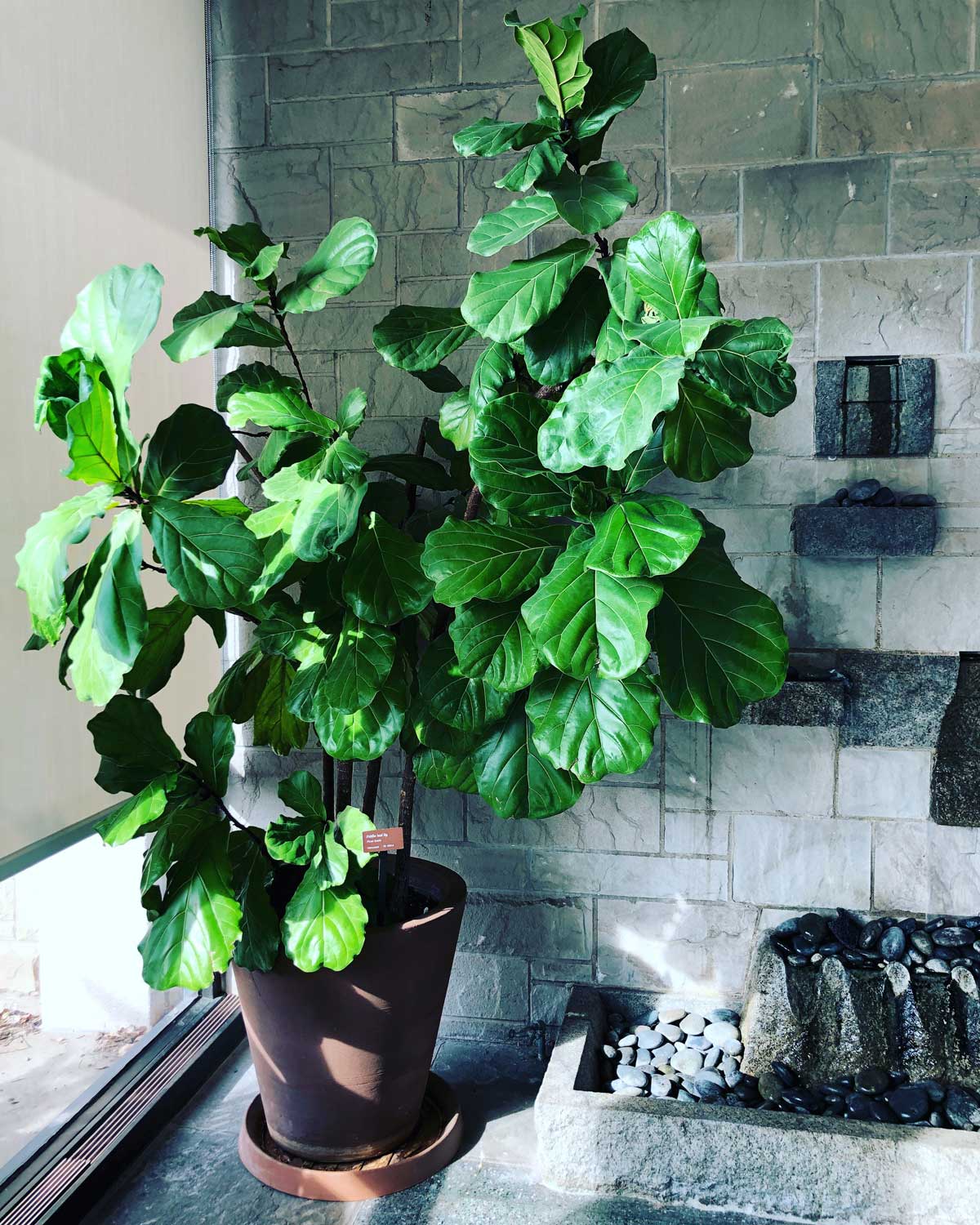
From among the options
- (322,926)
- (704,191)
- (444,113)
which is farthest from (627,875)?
(444,113)

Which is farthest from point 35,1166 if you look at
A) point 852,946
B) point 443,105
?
point 443,105

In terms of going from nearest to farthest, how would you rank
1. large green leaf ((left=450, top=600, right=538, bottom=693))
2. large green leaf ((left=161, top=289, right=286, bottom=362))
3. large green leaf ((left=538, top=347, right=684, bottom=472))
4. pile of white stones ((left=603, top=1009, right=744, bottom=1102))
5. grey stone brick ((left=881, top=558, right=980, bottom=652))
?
large green leaf ((left=538, top=347, right=684, bottom=472)) < large green leaf ((left=450, top=600, right=538, bottom=693)) < large green leaf ((left=161, top=289, right=286, bottom=362)) < pile of white stones ((left=603, top=1009, right=744, bottom=1102)) < grey stone brick ((left=881, top=558, right=980, bottom=652))

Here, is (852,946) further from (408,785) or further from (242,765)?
(242,765)

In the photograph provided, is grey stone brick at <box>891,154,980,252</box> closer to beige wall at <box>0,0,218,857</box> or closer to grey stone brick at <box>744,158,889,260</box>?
grey stone brick at <box>744,158,889,260</box>

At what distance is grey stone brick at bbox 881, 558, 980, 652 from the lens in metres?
2.04

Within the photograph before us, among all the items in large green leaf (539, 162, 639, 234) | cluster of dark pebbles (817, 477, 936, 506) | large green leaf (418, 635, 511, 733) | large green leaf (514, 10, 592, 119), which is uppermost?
large green leaf (514, 10, 592, 119)

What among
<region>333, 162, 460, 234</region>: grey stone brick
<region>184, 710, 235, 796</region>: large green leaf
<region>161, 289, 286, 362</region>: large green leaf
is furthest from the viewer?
<region>333, 162, 460, 234</region>: grey stone brick

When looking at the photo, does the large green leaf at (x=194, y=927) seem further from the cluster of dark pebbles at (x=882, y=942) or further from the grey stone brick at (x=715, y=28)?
the grey stone brick at (x=715, y=28)

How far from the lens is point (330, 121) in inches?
86.1

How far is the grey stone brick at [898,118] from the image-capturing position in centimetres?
Answer: 195

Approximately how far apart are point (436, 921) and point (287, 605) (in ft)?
2.05

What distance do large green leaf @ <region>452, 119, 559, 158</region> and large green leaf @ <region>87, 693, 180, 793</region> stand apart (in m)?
0.99

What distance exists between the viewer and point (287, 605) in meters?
1.59

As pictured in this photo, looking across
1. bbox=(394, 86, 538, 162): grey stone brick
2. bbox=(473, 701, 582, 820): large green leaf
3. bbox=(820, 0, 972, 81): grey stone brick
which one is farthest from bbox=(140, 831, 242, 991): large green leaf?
bbox=(820, 0, 972, 81): grey stone brick
